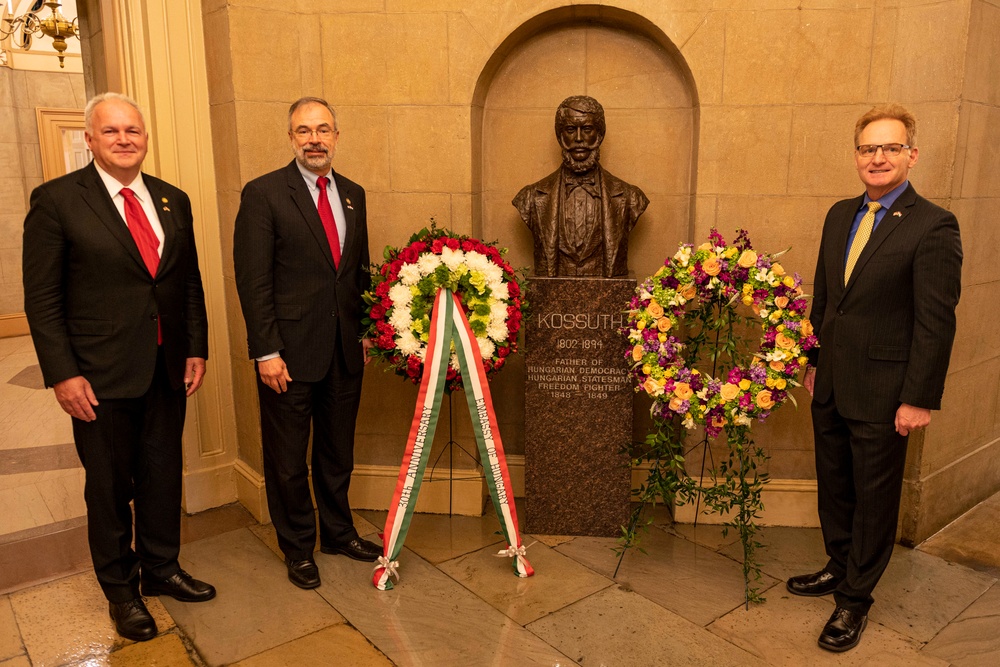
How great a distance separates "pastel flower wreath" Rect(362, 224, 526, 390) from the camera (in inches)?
122

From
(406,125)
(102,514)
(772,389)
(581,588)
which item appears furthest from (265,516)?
(772,389)

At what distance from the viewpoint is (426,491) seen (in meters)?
4.02

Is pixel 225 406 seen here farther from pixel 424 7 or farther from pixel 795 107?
pixel 795 107

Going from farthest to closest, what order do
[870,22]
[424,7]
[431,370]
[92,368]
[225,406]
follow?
[225,406] < [424,7] < [870,22] < [431,370] < [92,368]

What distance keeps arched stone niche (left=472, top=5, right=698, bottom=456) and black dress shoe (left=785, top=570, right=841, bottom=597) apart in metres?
1.20

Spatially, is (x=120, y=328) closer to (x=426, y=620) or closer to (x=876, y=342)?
(x=426, y=620)

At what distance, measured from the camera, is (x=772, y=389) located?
2986 mm

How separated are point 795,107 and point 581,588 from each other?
2.48 meters

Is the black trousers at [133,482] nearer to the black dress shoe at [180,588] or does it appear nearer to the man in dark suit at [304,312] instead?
the black dress shoe at [180,588]

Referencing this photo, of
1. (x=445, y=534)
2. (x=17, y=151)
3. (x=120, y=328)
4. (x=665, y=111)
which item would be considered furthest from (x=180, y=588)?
(x=17, y=151)

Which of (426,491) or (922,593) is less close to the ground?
(426,491)

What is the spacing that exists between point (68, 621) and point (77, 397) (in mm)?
1005

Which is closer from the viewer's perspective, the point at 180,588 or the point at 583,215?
the point at 180,588

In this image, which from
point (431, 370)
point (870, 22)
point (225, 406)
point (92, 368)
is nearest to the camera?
point (92, 368)
